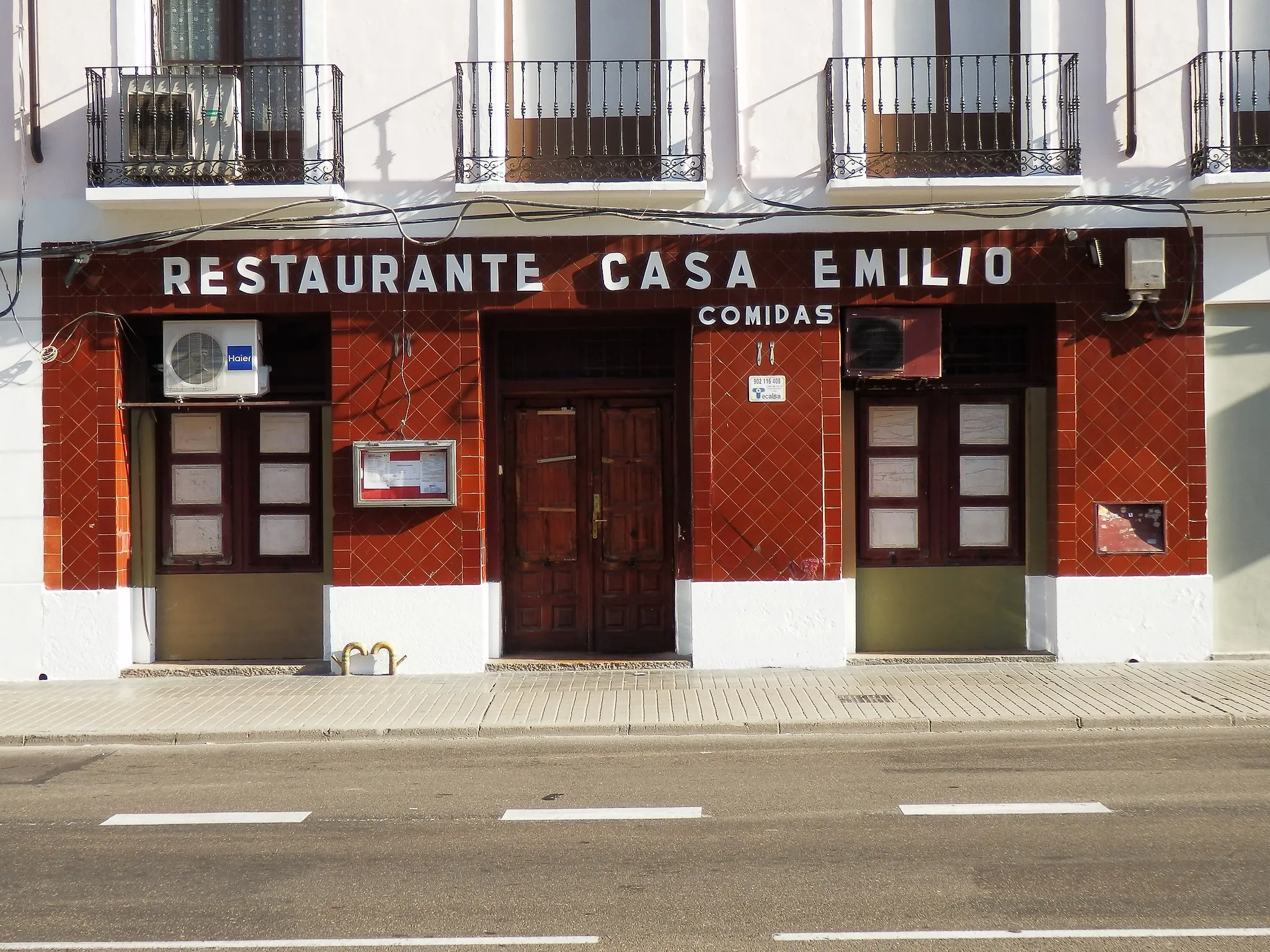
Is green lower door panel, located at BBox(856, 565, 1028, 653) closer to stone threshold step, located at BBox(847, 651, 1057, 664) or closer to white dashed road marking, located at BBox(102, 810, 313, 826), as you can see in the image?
stone threshold step, located at BBox(847, 651, 1057, 664)

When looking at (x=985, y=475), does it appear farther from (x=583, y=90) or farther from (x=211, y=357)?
(x=211, y=357)

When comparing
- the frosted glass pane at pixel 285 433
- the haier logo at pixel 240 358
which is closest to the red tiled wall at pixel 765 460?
the frosted glass pane at pixel 285 433

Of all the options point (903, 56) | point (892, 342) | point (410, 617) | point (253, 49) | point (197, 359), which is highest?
point (253, 49)

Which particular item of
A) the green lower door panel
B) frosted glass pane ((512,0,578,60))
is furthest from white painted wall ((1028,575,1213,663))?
frosted glass pane ((512,0,578,60))

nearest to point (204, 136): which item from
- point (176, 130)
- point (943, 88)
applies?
point (176, 130)

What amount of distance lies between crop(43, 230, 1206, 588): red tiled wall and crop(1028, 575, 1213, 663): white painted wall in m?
0.17

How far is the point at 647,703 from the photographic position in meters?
10.1

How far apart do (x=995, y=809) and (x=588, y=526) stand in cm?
600

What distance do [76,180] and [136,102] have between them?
96cm

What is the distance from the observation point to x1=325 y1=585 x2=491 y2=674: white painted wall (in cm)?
1152

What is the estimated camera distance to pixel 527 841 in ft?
21.0

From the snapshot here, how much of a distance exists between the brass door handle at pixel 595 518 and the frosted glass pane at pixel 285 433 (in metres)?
2.83

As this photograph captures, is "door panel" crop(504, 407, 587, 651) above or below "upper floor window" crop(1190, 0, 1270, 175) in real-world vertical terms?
below

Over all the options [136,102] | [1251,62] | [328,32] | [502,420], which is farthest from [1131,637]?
[136,102]
